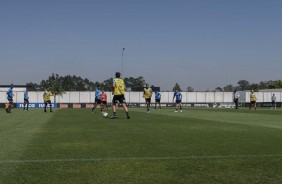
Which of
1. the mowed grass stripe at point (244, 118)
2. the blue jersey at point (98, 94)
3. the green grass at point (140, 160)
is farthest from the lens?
the blue jersey at point (98, 94)

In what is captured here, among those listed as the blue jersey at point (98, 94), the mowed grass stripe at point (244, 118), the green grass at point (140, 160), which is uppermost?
the blue jersey at point (98, 94)

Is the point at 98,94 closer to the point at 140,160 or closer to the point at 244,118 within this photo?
the point at 244,118

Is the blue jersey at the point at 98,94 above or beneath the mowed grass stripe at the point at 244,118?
above

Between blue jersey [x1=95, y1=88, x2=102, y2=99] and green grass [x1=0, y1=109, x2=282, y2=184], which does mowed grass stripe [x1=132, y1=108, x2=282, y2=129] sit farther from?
green grass [x1=0, y1=109, x2=282, y2=184]

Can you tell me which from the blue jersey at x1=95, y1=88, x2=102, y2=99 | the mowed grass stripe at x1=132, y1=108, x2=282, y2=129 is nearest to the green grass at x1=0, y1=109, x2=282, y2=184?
the mowed grass stripe at x1=132, y1=108, x2=282, y2=129

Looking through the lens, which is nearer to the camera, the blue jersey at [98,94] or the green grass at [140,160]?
the green grass at [140,160]

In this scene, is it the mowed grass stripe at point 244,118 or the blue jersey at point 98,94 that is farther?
the blue jersey at point 98,94

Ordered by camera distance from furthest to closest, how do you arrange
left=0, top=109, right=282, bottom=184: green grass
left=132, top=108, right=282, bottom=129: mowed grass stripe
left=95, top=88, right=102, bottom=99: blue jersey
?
left=95, top=88, right=102, bottom=99: blue jersey, left=132, top=108, right=282, bottom=129: mowed grass stripe, left=0, top=109, right=282, bottom=184: green grass

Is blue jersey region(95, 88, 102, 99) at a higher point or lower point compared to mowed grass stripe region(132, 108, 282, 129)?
higher

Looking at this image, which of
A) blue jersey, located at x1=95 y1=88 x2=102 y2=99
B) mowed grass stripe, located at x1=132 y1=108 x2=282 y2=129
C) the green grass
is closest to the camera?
the green grass

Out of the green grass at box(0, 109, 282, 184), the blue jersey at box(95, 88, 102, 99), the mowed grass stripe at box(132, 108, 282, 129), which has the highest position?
the blue jersey at box(95, 88, 102, 99)

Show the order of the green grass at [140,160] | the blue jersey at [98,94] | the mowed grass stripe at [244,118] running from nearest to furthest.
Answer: the green grass at [140,160]
the mowed grass stripe at [244,118]
the blue jersey at [98,94]

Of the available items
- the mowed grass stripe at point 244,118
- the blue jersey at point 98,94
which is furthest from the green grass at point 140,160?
the blue jersey at point 98,94

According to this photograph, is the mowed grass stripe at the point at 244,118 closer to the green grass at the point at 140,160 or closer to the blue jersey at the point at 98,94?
the blue jersey at the point at 98,94
